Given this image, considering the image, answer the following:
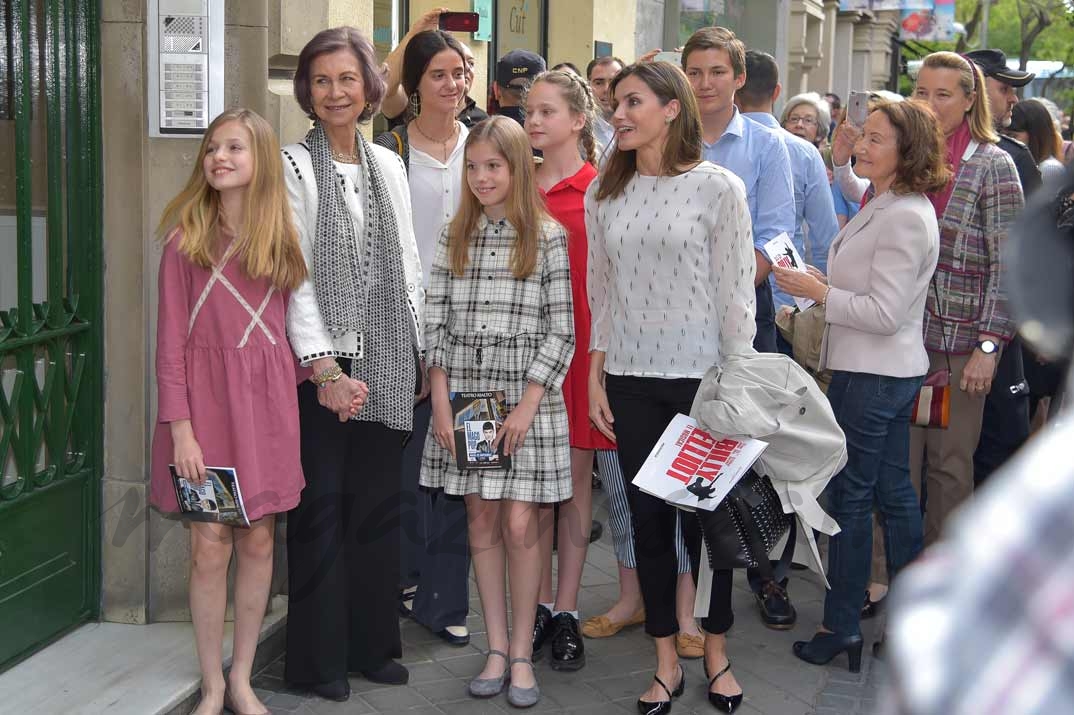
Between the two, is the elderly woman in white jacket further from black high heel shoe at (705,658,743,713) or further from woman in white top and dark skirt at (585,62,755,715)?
black high heel shoe at (705,658,743,713)

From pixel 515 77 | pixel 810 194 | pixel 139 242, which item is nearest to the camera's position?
pixel 139 242

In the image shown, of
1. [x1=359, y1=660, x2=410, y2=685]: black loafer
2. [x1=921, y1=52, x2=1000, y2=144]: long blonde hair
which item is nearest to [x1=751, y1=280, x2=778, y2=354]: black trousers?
[x1=921, y1=52, x2=1000, y2=144]: long blonde hair

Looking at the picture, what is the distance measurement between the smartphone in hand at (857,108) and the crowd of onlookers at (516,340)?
2.06ft

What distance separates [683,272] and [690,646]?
1.59 meters

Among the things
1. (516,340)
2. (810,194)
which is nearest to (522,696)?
(516,340)

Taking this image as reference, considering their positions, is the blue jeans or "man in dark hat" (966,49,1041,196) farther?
"man in dark hat" (966,49,1041,196)

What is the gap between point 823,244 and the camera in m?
6.27

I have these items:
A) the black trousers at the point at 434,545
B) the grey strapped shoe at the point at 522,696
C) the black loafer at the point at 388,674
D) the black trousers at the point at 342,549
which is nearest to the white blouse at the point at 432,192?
the black trousers at the point at 434,545

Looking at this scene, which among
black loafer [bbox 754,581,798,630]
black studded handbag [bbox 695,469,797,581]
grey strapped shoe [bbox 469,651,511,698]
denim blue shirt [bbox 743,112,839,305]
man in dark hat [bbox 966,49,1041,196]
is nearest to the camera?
black studded handbag [bbox 695,469,797,581]

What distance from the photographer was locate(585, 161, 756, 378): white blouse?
4.28 metres

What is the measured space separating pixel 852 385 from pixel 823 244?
5.45 feet

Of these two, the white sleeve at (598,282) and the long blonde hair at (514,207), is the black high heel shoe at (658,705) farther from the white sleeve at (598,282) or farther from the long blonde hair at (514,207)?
the long blonde hair at (514,207)

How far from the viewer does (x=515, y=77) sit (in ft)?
21.9

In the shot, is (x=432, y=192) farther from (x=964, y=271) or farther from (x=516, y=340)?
(x=964, y=271)
